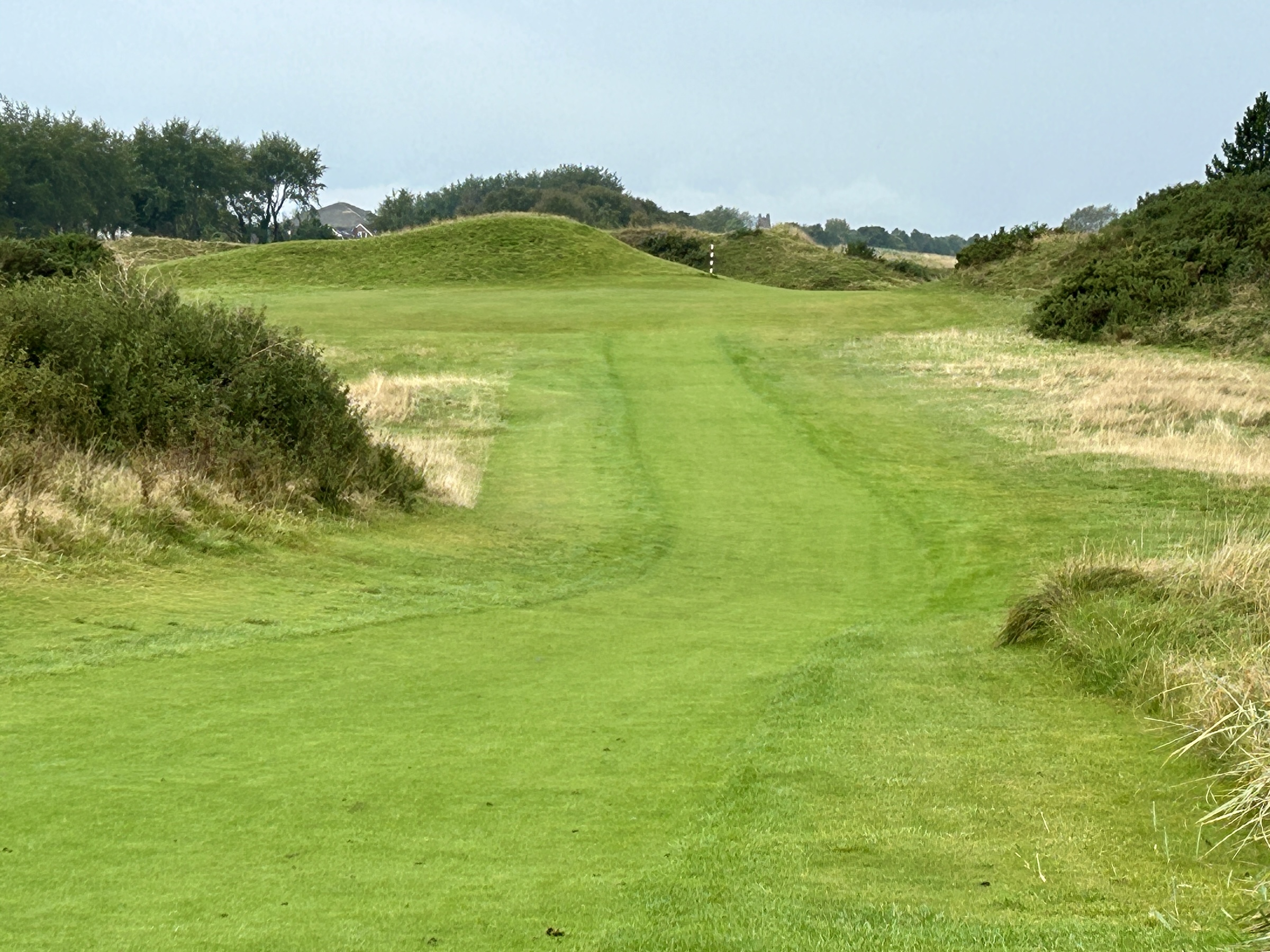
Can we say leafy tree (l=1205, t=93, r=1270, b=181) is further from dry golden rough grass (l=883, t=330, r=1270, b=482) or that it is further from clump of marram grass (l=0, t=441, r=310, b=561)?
clump of marram grass (l=0, t=441, r=310, b=561)

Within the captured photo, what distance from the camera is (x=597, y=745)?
6.28 m

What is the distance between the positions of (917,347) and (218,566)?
2344cm

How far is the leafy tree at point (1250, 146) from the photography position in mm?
43250

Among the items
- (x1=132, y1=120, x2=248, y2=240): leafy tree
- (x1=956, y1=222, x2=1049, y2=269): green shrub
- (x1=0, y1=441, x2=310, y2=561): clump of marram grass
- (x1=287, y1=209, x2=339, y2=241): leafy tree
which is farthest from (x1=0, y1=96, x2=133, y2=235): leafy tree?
(x1=0, y1=441, x2=310, y2=561): clump of marram grass

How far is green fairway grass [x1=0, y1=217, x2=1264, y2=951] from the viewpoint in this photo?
4164mm

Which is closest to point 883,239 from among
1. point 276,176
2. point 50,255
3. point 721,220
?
point 721,220

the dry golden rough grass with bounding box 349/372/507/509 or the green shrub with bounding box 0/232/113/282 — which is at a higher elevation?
the green shrub with bounding box 0/232/113/282

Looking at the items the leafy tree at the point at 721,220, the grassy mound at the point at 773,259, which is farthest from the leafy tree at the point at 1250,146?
the leafy tree at the point at 721,220

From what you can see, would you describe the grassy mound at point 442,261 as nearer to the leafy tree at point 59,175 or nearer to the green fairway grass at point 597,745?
the leafy tree at point 59,175

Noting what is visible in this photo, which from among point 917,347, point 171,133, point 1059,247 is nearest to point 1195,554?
point 917,347

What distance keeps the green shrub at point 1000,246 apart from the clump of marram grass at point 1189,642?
37.4 m

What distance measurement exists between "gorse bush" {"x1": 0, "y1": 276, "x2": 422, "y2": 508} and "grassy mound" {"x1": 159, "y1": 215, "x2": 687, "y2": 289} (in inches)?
1284

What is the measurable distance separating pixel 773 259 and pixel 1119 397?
43376mm

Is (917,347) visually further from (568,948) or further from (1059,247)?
(568,948)
